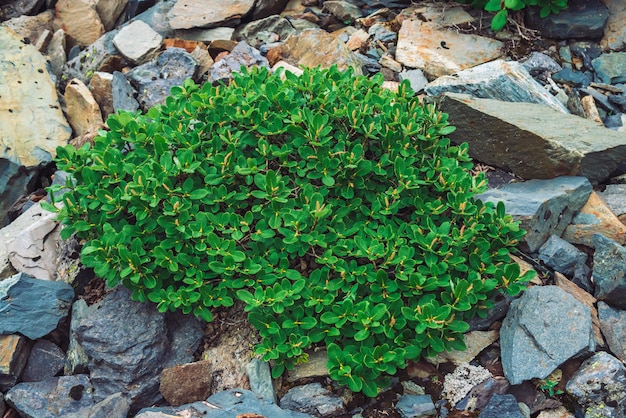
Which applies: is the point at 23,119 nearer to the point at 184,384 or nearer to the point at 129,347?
the point at 129,347

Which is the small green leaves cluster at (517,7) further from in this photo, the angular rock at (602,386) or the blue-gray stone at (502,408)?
the blue-gray stone at (502,408)

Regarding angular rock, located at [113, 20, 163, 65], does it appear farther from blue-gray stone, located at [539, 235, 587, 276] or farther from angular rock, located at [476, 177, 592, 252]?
blue-gray stone, located at [539, 235, 587, 276]

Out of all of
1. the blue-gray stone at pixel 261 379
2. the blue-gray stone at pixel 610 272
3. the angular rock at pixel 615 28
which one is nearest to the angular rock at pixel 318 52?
the angular rock at pixel 615 28

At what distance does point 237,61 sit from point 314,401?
350 cm

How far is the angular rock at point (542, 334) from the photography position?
3295 mm

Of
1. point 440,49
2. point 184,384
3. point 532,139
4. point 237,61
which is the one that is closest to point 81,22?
point 237,61

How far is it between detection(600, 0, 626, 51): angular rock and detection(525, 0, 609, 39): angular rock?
0.27 feet

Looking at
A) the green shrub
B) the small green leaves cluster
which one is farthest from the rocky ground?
the green shrub

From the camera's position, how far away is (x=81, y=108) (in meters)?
5.77

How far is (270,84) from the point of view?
12.5ft

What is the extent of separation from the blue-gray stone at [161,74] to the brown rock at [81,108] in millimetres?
402

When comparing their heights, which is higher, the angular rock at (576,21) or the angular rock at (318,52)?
the angular rock at (576,21)

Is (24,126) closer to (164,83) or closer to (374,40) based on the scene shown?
(164,83)

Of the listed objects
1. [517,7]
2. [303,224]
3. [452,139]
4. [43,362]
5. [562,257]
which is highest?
[517,7]
